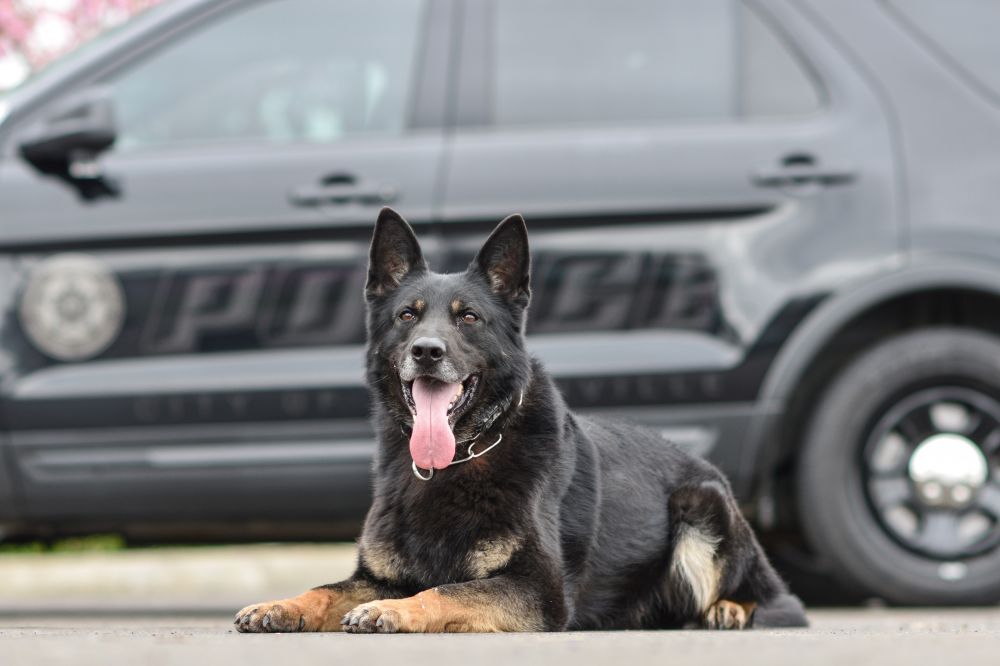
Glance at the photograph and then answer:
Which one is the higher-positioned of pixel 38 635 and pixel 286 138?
pixel 286 138

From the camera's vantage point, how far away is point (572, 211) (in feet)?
18.7

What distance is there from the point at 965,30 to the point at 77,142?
3.23 m

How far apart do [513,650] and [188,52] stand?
322cm

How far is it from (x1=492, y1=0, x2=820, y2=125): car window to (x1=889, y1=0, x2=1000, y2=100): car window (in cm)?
48

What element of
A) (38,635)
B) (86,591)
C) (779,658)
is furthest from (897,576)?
(86,591)

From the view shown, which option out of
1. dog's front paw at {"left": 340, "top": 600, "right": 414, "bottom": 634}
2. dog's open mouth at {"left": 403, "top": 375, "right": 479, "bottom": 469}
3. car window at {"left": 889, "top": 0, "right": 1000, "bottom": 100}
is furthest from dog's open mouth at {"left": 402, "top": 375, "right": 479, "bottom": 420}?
car window at {"left": 889, "top": 0, "right": 1000, "bottom": 100}

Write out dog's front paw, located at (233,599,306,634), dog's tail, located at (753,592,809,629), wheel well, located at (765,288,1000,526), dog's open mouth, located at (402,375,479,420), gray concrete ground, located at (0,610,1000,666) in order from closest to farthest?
gray concrete ground, located at (0,610,1000,666) → dog's front paw, located at (233,599,306,634) → dog's open mouth, located at (402,375,479,420) → dog's tail, located at (753,592,809,629) → wheel well, located at (765,288,1000,526)

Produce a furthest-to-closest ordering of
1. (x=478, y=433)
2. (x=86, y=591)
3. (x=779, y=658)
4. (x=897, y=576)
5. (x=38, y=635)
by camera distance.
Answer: (x=86, y=591) < (x=897, y=576) < (x=478, y=433) < (x=38, y=635) < (x=779, y=658)

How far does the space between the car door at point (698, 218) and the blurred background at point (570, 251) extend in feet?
0.04

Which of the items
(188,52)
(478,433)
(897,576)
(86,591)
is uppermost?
(188,52)

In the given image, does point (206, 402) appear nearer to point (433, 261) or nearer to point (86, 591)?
point (433, 261)

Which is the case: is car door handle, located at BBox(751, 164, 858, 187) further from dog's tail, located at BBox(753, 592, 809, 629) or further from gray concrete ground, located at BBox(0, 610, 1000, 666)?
gray concrete ground, located at BBox(0, 610, 1000, 666)

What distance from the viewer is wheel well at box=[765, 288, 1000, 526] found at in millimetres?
5781

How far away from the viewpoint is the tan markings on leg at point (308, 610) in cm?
384
